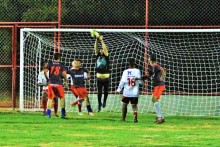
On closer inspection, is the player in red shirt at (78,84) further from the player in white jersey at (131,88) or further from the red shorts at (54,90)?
the player in white jersey at (131,88)

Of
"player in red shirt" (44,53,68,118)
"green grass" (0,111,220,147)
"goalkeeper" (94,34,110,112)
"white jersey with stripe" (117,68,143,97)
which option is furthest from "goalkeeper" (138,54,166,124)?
"goalkeeper" (94,34,110,112)

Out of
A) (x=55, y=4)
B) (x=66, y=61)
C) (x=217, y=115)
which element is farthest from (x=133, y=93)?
(x=55, y=4)

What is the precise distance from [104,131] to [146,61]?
369 inches

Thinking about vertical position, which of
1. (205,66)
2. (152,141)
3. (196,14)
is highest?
(196,14)

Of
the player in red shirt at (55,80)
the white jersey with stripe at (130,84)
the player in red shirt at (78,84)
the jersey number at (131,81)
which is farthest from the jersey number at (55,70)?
the jersey number at (131,81)

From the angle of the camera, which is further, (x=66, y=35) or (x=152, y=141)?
(x=66, y=35)

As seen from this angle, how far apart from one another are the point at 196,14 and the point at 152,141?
44.4 ft

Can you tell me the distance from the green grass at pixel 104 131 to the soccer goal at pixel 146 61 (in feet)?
8.46

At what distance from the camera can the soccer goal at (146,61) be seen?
92.3 ft

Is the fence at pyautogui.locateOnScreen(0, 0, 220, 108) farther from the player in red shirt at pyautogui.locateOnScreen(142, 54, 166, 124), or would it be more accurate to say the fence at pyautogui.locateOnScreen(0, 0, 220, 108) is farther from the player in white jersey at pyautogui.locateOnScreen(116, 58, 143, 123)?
the player in red shirt at pyautogui.locateOnScreen(142, 54, 166, 124)

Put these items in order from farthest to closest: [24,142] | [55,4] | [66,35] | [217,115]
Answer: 1. [55,4]
2. [66,35]
3. [217,115]
4. [24,142]

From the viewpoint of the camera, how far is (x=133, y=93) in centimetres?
2311

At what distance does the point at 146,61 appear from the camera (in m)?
28.6

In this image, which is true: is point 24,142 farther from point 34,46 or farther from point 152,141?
point 34,46
